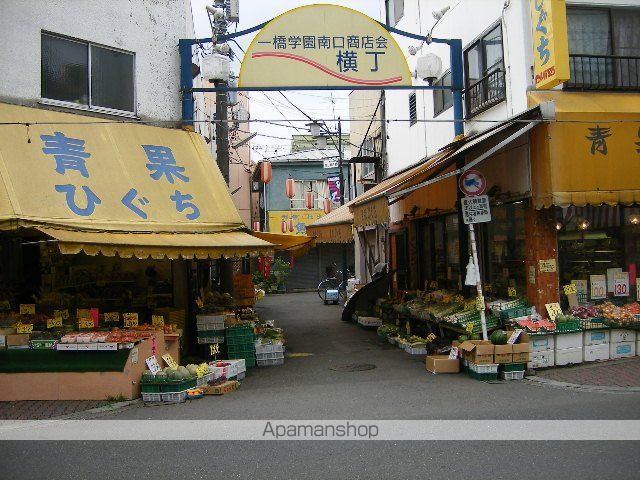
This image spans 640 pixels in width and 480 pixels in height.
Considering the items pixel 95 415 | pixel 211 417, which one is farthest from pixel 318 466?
pixel 95 415

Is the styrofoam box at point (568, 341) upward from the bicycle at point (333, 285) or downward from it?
downward

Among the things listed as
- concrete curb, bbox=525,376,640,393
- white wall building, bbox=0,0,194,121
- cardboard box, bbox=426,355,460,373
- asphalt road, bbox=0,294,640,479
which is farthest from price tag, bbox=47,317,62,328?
concrete curb, bbox=525,376,640,393

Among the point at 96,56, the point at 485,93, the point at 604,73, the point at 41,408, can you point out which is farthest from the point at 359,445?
the point at 96,56

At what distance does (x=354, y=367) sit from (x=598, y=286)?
5.28m

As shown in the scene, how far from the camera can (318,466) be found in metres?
6.07

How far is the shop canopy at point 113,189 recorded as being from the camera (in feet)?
31.6

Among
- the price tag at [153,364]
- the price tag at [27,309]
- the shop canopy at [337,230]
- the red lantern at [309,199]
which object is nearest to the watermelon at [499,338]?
the price tag at [153,364]

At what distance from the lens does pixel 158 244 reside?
9773 mm

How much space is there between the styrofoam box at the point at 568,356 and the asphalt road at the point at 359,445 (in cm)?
130

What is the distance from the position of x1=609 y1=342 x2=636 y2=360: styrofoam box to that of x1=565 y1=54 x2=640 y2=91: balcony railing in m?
5.13

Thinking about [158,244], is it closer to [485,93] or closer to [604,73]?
[485,93]

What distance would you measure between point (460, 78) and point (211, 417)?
10315 millimetres

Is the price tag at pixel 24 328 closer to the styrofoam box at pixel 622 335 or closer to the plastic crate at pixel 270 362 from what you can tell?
the plastic crate at pixel 270 362
